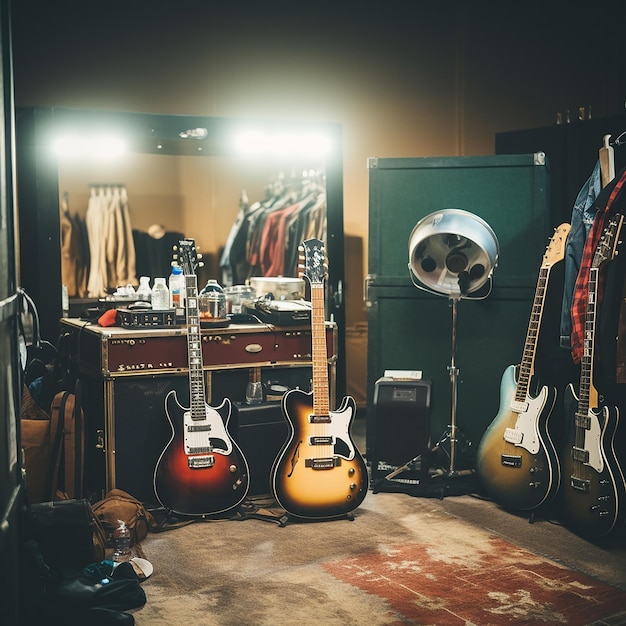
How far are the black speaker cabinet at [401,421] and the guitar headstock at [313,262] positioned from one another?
2.24ft

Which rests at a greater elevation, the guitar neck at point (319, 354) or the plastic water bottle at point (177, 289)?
the plastic water bottle at point (177, 289)

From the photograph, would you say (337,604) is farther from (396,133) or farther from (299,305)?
(396,133)

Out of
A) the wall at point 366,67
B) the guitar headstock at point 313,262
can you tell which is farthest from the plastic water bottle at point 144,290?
the wall at point 366,67

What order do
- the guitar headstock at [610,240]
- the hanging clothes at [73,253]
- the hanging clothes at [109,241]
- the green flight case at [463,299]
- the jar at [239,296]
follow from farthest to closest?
the hanging clothes at [109,241], the hanging clothes at [73,253], the jar at [239,296], the green flight case at [463,299], the guitar headstock at [610,240]

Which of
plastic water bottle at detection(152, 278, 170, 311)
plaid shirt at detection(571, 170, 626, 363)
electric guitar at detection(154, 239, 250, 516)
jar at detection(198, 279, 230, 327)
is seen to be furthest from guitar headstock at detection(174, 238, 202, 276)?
plaid shirt at detection(571, 170, 626, 363)

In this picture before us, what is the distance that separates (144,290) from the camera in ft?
16.9

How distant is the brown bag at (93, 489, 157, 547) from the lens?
394 cm

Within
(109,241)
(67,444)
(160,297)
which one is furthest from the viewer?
(109,241)

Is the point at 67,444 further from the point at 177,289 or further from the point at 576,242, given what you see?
the point at 576,242

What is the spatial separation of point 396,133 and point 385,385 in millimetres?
2729

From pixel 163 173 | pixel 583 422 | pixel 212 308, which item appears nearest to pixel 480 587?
pixel 583 422

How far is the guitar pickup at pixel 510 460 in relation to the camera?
4.36 metres

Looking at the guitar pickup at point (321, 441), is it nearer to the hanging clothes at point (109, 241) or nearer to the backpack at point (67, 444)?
the backpack at point (67, 444)

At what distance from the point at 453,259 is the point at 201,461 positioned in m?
1.68
